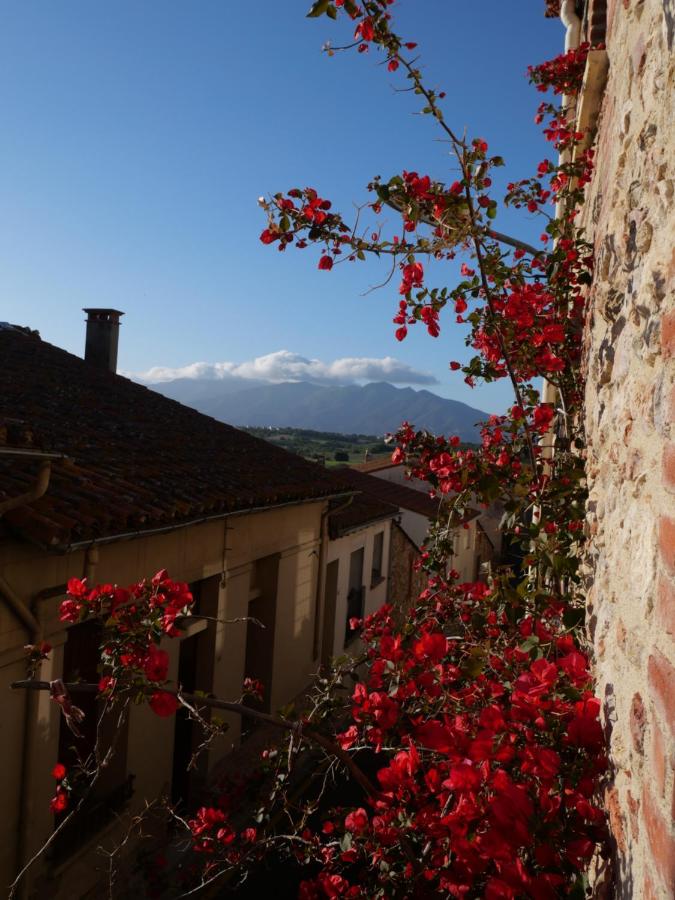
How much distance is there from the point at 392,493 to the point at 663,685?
17535 millimetres

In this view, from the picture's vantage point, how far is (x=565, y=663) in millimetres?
2102

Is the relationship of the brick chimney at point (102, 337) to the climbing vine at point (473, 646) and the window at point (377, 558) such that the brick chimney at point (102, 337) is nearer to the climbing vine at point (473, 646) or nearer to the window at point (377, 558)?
the window at point (377, 558)

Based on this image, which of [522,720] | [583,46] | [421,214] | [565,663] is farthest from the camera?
[583,46]

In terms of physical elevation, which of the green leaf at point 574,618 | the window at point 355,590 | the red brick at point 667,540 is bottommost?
the window at point 355,590

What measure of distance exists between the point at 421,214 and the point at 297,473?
6453 millimetres

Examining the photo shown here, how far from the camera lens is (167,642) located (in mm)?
6223

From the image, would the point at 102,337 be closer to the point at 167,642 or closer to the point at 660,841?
the point at 167,642

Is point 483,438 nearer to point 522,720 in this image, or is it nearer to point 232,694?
point 522,720

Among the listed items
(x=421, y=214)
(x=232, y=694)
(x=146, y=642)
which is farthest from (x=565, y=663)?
(x=232, y=694)

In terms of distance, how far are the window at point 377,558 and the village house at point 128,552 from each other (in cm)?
362

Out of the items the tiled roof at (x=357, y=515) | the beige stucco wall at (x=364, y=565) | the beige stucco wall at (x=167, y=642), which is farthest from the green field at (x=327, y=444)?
the beige stucco wall at (x=167, y=642)

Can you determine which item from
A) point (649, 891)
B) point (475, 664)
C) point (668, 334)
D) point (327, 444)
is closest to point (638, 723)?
point (649, 891)

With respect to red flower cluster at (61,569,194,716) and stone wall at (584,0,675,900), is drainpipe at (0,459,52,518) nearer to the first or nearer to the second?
red flower cluster at (61,569,194,716)

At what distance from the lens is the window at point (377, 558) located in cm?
1394
